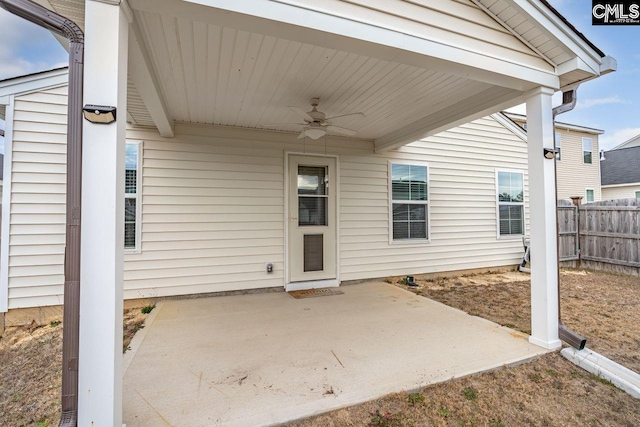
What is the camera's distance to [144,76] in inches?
98.9

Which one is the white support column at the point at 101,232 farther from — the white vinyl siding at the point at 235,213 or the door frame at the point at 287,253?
the door frame at the point at 287,253

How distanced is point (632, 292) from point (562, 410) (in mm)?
4338

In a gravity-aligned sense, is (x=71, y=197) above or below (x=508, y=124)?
below

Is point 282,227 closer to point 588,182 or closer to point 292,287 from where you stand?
point 292,287

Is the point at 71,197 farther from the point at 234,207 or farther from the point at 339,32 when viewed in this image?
the point at 234,207

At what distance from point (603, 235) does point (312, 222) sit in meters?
6.40

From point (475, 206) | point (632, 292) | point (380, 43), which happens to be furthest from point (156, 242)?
point (632, 292)

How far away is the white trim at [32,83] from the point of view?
3461 mm

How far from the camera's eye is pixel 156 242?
13.6 feet

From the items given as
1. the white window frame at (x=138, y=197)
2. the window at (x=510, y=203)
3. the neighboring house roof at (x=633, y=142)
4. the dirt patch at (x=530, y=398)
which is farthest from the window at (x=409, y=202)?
the neighboring house roof at (x=633, y=142)

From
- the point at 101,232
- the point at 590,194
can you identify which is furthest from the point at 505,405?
the point at 590,194

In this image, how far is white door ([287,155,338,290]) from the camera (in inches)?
189

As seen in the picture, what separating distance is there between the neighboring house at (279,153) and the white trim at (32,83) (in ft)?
0.05

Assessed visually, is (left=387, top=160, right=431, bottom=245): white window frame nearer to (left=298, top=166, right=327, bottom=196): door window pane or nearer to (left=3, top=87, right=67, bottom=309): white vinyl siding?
(left=298, top=166, right=327, bottom=196): door window pane
